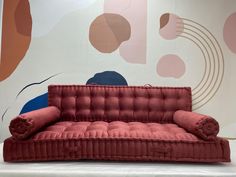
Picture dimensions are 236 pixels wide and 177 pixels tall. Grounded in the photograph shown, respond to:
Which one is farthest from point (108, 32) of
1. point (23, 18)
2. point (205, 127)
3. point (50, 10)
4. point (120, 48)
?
point (205, 127)

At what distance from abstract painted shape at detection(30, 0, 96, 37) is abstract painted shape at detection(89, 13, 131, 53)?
25cm

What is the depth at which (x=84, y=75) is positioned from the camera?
2852mm

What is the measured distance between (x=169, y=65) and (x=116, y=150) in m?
1.38

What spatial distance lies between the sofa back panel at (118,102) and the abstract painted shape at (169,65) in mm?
222

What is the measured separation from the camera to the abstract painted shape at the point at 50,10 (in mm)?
2846

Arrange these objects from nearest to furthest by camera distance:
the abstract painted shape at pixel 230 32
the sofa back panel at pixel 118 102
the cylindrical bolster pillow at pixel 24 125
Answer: the cylindrical bolster pillow at pixel 24 125 < the sofa back panel at pixel 118 102 < the abstract painted shape at pixel 230 32

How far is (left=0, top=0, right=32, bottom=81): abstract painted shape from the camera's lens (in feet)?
9.34

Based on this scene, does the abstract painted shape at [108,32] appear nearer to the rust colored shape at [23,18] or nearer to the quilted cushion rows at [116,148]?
the rust colored shape at [23,18]

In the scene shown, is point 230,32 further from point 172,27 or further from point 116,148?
point 116,148

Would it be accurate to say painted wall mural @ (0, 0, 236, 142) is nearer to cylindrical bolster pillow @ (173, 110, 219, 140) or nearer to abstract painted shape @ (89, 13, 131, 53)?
abstract painted shape @ (89, 13, 131, 53)

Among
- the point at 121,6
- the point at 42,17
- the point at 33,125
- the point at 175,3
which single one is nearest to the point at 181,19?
the point at 175,3

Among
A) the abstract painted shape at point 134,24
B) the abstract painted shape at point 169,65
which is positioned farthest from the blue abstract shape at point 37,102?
the abstract painted shape at point 169,65

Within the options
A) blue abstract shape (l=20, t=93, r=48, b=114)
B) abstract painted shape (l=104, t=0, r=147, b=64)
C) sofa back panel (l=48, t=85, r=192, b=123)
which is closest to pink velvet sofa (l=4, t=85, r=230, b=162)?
sofa back panel (l=48, t=85, r=192, b=123)

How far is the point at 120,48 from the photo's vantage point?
111 inches
